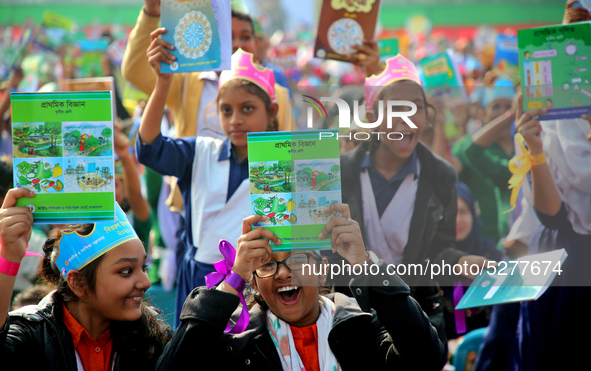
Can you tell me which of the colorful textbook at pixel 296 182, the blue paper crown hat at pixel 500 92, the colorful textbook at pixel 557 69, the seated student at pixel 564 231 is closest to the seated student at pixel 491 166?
the blue paper crown hat at pixel 500 92

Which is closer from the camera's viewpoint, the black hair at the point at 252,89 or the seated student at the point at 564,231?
the seated student at the point at 564,231

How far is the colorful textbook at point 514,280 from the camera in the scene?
216 cm

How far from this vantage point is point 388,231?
2.43 meters

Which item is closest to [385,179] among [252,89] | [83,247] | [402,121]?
[402,121]

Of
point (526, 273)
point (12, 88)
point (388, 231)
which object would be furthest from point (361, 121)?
point (12, 88)

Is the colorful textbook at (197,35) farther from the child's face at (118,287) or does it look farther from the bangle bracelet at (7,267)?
the bangle bracelet at (7,267)

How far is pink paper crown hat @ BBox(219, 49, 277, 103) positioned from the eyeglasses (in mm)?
1027

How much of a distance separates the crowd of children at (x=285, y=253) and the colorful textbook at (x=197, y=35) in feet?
0.23

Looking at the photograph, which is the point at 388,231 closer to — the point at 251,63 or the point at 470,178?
the point at 251,63

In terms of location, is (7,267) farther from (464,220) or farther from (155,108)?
(464,220)

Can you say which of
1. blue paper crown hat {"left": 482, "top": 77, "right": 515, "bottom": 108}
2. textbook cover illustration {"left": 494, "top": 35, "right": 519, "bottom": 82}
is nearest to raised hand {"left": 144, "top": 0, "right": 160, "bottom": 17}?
blue paper crown hat {"left": 482, "top": 77, "right": 515, "bottom": 108}

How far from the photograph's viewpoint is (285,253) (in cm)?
206

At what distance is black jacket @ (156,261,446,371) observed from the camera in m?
1.83

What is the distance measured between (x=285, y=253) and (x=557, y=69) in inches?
56.1
